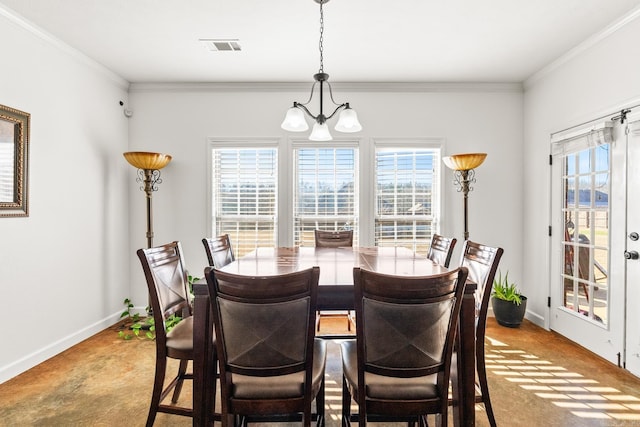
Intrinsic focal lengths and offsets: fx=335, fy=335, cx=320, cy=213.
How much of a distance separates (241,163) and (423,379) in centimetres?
333

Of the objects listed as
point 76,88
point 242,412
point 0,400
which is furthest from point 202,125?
point 242,412


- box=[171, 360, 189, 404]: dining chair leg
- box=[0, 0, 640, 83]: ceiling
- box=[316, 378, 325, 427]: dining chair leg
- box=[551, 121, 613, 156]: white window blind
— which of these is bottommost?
box=[171, 360, 189, 404]: dining chair leg

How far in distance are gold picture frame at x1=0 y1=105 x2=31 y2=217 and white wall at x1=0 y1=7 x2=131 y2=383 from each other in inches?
2.8

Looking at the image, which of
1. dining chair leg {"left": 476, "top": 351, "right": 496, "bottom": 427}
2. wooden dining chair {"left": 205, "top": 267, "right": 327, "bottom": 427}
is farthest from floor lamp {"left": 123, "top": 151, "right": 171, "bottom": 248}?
dining chair leg {"left": 476, "top": 351, "right": 496, "bottom": 427}

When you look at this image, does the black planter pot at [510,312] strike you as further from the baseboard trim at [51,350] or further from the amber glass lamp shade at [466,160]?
the baseboard trim at [51,350]

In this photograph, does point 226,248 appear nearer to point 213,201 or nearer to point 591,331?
point 213,201

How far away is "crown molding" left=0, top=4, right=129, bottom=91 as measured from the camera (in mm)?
2586

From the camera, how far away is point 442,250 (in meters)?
2.66

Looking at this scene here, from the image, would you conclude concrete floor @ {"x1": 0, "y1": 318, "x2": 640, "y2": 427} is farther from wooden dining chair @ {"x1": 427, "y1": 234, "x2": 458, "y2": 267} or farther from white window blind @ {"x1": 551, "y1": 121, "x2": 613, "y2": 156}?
white window blind @ {"x1": 551, "y1": 121, "x2": 613, "y2": 156}

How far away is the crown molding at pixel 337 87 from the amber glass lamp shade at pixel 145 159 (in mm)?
1003

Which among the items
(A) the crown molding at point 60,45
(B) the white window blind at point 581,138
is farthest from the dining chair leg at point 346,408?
(A) the crown molding at point 60,45

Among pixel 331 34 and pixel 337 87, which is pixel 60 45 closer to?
pixel 331 34

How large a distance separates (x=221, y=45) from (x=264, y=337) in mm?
2830

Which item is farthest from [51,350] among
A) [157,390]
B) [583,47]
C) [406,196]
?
[583,47]
